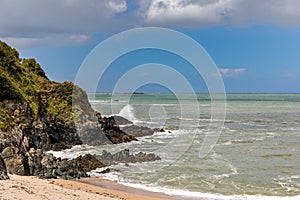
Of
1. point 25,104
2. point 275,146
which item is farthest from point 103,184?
point 275,146

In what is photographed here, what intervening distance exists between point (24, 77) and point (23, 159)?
18922 mm

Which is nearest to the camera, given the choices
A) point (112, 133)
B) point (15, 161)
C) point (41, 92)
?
point (15, 161)

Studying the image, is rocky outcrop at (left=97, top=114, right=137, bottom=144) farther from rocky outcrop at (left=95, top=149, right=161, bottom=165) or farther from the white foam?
the white foam

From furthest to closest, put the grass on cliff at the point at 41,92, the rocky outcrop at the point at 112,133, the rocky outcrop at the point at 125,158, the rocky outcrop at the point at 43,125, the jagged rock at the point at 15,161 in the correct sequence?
the rocky outcrop at the point at 112,133
the grass on cliff at the point at 41,92
the rocky outcrop at the point at 125,158
the rocky outcrop at the point at 43,125
the jagged rock at the point at 15,161

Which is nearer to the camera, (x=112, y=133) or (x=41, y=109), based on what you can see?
(x=41, y=109)

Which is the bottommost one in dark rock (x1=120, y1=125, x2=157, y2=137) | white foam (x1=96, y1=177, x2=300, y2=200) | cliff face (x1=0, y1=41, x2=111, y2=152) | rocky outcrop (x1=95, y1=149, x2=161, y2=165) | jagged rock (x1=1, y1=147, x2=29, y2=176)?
white foam (x1=96, y1=177, x2=300, y2=200)

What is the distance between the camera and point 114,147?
30562 millimetres

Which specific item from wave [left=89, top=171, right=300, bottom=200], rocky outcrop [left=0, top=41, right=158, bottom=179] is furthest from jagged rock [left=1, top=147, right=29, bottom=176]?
wave [left=89, top=171, right=300, bottom=200]

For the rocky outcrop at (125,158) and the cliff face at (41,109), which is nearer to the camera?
the rocky outcrop at (125,158)

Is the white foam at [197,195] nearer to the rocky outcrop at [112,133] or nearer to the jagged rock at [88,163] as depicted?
the jagged rock at [88,163]

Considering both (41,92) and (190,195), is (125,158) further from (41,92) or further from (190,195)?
(41,92)

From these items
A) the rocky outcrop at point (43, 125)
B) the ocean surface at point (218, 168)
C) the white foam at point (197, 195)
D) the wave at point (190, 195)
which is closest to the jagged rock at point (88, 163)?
the rocky outcrop at point (43, 125)

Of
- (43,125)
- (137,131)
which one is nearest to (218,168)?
(43,125)

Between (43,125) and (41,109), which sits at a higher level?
(41,109)
